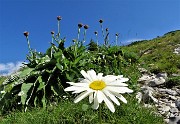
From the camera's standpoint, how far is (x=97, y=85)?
2385mm

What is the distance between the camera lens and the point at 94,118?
13.9 feet

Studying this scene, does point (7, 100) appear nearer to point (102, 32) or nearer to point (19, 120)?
point (19, 120)

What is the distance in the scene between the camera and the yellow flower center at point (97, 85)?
2.34 meters

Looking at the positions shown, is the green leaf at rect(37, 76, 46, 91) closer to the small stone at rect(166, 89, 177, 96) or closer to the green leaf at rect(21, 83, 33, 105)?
the green leaf at rect(21, 83, 33, 105)

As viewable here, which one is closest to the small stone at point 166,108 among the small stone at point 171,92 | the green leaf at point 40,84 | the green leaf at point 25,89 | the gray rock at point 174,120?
the gray rock at point 174,120

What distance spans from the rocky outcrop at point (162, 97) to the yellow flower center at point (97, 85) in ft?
7.39

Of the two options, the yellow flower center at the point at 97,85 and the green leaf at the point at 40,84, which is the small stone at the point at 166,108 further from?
the yellow flower center at the point at 97,85

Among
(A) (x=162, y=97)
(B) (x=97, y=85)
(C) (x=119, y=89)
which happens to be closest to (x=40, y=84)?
(A) (x=162, y=97)

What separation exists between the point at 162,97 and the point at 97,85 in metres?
3.93

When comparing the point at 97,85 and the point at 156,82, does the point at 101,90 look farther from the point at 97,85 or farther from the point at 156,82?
the point at 156,82

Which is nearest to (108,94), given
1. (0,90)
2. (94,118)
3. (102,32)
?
(94,118)

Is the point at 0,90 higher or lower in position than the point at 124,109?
higher

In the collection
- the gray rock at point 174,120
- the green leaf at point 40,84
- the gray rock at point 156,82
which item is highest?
the green leaf at point 40,84

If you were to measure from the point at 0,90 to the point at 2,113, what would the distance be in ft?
4.11
